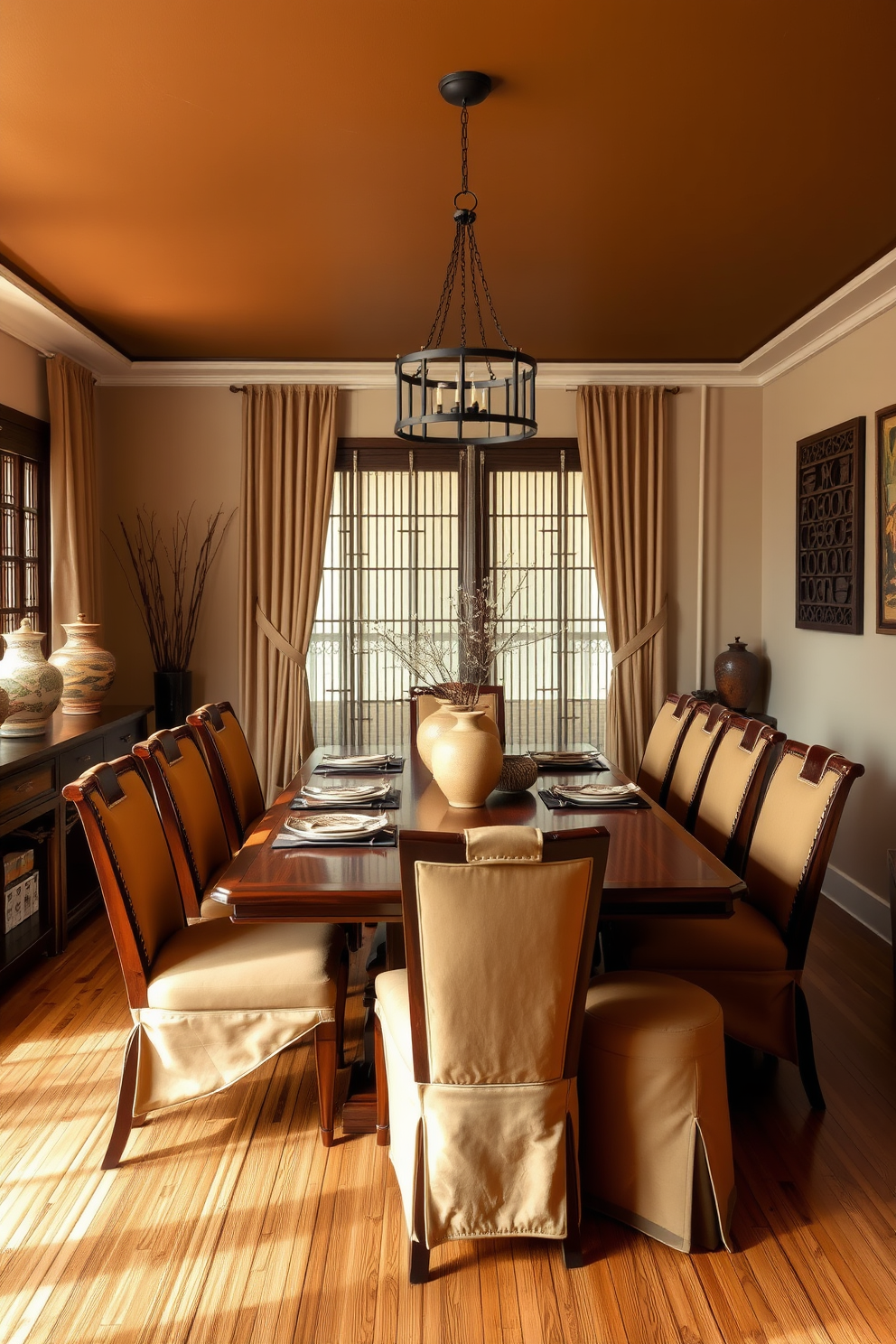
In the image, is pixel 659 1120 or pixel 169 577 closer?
pixel 659 1120

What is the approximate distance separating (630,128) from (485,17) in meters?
0.70

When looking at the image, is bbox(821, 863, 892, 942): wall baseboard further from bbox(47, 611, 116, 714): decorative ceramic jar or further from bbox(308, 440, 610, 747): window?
bbox(47, 611, 116, 714): decorative ceramic jar

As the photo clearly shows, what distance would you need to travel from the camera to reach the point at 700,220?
3582mm

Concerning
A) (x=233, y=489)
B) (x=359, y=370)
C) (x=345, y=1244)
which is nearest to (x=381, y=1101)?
(x=345, y=1244)

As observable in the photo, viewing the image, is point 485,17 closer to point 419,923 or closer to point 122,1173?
point 419,923

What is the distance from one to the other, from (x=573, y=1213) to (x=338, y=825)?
1.18 metres

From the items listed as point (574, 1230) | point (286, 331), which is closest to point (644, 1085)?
point (574, 1230)

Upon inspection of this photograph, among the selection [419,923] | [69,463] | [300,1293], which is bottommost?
[300,1293]

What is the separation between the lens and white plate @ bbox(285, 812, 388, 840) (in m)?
2.72

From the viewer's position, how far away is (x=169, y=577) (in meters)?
5.83

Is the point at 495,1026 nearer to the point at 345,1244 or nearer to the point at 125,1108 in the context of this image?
the point at 345,1244

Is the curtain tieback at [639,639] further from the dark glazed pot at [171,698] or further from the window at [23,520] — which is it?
the window at [23,520]

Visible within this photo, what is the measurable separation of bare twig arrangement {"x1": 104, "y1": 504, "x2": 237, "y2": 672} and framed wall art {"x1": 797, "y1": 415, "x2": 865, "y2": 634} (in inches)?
127

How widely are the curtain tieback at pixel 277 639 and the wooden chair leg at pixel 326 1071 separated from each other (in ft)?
11.0
